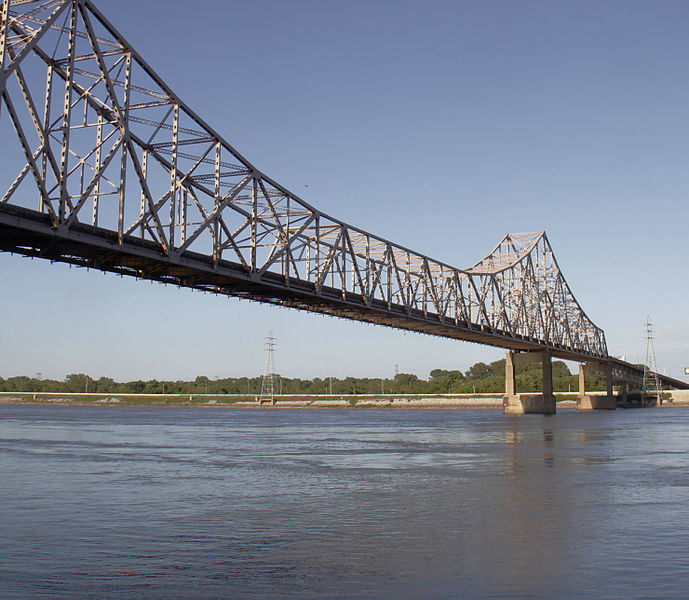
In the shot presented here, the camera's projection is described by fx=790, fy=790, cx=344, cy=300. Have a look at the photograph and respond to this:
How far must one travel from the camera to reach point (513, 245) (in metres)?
127

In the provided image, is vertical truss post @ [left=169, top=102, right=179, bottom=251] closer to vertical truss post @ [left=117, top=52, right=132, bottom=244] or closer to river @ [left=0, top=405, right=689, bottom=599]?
vertical truss post @ [left=117, top=52, right=132, bottom=244]

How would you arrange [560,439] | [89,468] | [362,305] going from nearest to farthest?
[89,468] → [560,439] → [362,305]

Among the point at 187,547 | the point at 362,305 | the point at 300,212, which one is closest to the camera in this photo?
the point at 187,547

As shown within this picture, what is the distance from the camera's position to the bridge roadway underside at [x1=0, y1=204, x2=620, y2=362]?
32.4 m

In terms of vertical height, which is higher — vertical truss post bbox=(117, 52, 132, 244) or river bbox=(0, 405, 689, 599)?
vertical truss post bbox=(117, 52, 132, 244)

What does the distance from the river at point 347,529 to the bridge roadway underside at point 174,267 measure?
30.7 ft

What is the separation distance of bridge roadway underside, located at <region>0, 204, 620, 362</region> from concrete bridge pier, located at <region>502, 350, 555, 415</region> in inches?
1375

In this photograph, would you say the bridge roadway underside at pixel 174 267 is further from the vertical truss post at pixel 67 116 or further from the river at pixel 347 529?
the river at pixel 347 529

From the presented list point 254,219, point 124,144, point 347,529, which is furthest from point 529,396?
point 347,529

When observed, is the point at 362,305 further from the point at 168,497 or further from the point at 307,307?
the point at 168,497

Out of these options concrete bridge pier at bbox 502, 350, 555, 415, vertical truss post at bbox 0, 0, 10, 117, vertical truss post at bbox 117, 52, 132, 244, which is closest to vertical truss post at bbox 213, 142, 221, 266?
vertical truss post at bbox 117, 52, 132, 244

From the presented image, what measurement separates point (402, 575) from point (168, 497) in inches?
429

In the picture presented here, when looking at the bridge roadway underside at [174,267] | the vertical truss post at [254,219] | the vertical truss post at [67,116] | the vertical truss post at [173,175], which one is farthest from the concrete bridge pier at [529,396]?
the vertical truss post at [67,116]

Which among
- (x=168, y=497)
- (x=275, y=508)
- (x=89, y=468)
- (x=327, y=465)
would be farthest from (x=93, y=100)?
(x=275, y=508)
